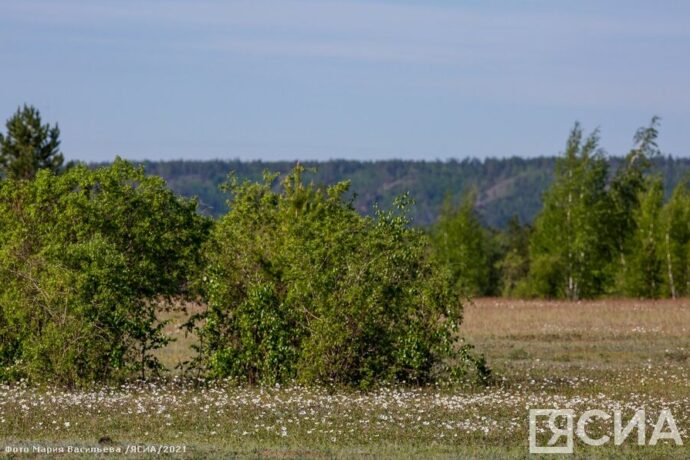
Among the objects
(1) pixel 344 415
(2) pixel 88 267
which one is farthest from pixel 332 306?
(1) pixel 344 415

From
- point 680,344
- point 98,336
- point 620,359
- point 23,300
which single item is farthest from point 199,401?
point 680,344

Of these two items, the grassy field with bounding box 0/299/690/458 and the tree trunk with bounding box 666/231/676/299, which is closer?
the grassy field with bounding box 0/299/690/458

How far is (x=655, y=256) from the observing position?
270 feet

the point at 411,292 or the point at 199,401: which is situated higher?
the point at 411,292

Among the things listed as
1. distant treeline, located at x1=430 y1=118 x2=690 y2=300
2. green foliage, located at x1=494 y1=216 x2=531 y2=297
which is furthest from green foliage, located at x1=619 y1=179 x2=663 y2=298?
green foliage, located at x1=494 y1=216 x2=531 y2=297

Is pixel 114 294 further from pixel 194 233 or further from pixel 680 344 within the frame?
pixel 680 344

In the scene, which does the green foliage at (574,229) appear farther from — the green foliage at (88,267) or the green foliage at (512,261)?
the green foliage at (88,267)

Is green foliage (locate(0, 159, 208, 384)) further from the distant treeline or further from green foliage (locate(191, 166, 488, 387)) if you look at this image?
the distant treeline

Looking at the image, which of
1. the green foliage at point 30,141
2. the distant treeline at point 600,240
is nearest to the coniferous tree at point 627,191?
the distant treeline at point 600,240

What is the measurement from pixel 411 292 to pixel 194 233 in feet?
17.6

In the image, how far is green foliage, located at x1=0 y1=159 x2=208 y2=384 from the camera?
25.7 m

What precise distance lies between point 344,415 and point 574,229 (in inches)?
2496

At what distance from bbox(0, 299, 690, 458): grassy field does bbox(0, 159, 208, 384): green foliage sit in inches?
37.9

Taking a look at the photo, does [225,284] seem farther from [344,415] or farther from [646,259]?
[646,259]
